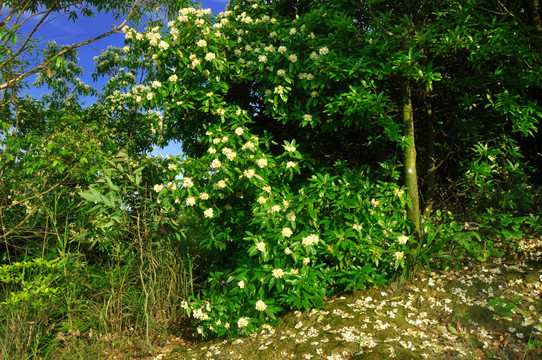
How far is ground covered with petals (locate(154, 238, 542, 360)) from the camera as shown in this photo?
9.64 ft

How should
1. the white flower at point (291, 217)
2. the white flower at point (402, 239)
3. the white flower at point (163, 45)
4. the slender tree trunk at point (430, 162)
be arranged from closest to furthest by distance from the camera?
1. the white flower at point (291, 217)
2. the white flower at point (402, 239)
3. the white flower at point (163, 45)
4. the slender tree trunk at point (430, 162)

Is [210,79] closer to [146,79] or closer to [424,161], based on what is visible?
[424,161]

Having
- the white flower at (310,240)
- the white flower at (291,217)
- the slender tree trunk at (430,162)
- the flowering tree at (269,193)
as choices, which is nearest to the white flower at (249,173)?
the flowering tree at (269,193)

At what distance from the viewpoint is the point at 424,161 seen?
489 centimetres

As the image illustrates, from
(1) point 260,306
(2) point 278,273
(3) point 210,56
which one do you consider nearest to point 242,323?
(1) point 260,306

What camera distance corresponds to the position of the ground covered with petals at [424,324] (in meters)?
2.94

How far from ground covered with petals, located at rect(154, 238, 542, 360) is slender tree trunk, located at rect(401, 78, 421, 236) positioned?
0.58 meters

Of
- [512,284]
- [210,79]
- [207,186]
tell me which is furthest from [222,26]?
[512,284]

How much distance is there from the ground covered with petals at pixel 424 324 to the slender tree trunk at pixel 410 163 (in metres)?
0.58

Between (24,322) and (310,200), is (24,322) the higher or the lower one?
the lower one

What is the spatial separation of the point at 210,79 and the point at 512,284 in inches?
131

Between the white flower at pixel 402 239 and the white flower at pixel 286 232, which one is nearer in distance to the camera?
the white flower at pixel 286 232

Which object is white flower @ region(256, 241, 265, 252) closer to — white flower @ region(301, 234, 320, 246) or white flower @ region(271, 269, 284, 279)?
white flower @ region(271, 269, 284, 279)

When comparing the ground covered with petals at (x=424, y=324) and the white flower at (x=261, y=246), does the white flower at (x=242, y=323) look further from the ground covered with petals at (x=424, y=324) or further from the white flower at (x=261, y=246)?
the white flower at (x=261, y=246)
